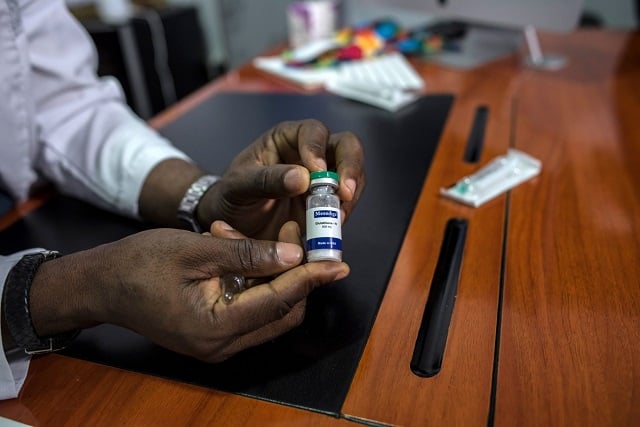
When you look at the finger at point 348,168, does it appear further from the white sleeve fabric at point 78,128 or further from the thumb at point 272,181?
the white sleeve fabric at point 78,128

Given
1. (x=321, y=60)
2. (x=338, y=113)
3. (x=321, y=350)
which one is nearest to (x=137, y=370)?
(x=321, y=350)

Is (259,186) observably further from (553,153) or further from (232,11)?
(232,11)

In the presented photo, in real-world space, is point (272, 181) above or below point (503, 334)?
above

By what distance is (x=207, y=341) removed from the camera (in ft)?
1.24

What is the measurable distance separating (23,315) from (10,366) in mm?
44

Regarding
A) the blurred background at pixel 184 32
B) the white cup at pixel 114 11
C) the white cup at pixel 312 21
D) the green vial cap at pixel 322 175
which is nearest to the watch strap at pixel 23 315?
the green vial cap at pixel 322 175

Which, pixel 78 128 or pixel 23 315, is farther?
pixel 78 128

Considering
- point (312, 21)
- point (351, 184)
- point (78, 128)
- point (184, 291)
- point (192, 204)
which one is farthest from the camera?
point (312, 21)

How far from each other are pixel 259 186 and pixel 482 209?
0.30 metres

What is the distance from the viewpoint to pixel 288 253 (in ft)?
1.33

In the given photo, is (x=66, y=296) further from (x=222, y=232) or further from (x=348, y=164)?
(x=348, y=164)

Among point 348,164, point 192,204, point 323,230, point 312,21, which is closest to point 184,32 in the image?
point 312,21

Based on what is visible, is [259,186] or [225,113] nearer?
[259,186]

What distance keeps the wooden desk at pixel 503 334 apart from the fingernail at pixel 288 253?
105 mm
